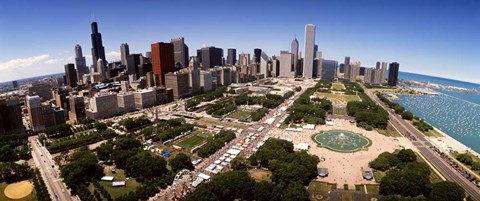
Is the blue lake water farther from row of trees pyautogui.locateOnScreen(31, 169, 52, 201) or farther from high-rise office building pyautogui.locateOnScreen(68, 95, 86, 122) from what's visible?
high-rise office building pyautogui.locateOnScreen(68, 95, 86, 122)

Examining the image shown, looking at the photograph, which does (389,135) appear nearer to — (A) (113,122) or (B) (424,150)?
(B) (424,150)

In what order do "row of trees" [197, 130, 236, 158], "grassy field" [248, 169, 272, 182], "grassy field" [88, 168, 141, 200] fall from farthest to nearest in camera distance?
1. "row of trees" [197, 130, 236, 158]
2. "grassy field" [248, 169, 272, 182]
3. "grassy field" [88, 168, 141, 200]

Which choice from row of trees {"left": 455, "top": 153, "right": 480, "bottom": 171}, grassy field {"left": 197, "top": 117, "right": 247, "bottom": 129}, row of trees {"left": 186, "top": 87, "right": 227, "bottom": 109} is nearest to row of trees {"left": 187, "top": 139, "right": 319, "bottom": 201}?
grassy field {"left": 197, "top": 117, "right": 247, "bottom": 129}

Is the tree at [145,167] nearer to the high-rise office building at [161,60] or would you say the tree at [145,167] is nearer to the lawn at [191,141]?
the lawn at [191,141]

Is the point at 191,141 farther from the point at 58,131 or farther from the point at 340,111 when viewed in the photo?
the point at 340,111

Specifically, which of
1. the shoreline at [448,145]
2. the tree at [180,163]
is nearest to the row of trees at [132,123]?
the tree at [180,163]

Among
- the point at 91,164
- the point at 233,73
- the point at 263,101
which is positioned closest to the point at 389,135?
the point at 263,101
